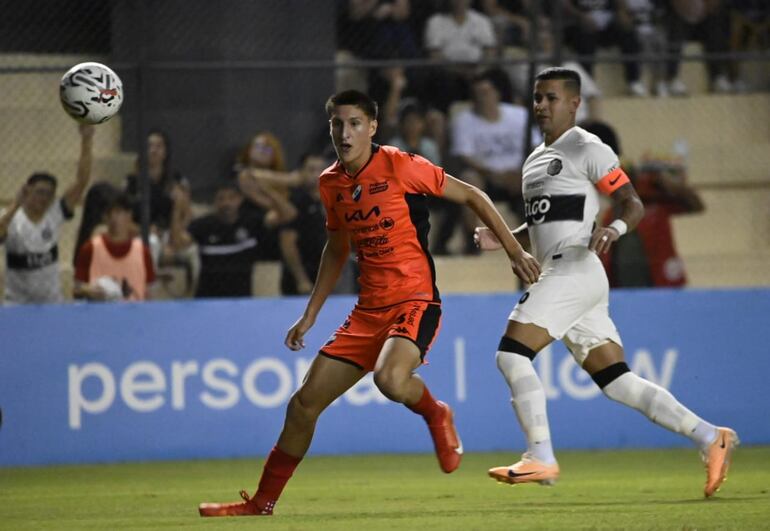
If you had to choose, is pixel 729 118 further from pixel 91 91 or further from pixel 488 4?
pixel 91 91

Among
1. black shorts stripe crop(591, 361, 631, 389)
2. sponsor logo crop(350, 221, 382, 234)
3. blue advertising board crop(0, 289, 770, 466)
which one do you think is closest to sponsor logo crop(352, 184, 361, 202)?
sponsor logo crop(350, 221, 382, 234)

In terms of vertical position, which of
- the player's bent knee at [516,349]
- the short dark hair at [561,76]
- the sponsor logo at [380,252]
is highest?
the short dark hair at [561,76]

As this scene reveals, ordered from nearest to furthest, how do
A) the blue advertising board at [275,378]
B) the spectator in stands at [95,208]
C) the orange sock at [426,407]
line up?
1. the orange sock at [426,407]
2. the blue advertising board at [275,378]
3. the spectator in stands at [95,208]

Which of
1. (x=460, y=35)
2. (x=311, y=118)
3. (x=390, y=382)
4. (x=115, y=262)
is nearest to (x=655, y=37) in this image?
(x=460, y=35)

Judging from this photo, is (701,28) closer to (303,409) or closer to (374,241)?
(374,241)

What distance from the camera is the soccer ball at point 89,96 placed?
Result: 31.2 feet

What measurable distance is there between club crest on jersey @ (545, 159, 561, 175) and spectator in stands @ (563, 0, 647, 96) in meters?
7.18

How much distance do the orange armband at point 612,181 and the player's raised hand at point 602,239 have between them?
0.39 metres

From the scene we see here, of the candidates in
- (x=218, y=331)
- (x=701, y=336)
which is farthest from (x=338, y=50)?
(x=701, y=336)

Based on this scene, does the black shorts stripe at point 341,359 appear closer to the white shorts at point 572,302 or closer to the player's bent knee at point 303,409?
the player's bent knee at point 303,409

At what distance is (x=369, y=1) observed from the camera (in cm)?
1364

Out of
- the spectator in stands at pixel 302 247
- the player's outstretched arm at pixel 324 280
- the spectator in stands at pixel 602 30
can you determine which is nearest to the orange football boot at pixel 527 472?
the player's outstretched arm at pixel 324 280

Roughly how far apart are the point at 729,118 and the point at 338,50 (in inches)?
174

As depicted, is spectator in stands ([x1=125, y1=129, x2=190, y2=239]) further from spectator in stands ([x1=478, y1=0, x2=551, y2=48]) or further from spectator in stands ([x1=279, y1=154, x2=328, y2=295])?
spectator in stands ([x1=478, y1=0, x2=551, y2=48])
